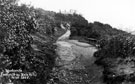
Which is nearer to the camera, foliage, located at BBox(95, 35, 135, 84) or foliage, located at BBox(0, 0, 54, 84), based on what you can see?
foliage, located at BBox(0, 0, 54, 84)

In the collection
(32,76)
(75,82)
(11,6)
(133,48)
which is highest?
(11,6)

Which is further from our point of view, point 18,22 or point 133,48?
point 18,22

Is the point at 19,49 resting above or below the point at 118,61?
above

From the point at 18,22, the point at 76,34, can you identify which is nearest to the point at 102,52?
the point at 18,22

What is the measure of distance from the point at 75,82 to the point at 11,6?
7096 mm

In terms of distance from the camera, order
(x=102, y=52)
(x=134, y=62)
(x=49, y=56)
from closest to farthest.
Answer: (x=134, y=62) < (x=49, y=56) < (x=102, y=52)

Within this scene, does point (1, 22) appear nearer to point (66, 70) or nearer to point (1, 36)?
point (1, 36)

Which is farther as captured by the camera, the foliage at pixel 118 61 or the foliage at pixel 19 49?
the foliage at pixel 118 61

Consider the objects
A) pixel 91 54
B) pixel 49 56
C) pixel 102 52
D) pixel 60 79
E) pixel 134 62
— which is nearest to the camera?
pixel 134 62

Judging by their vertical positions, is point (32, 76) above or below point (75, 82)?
above

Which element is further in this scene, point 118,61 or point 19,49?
point 118,61

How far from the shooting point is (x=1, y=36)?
1126cm

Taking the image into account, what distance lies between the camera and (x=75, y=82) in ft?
44.2

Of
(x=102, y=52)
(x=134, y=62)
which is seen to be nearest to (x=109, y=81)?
(x=134, y=62)
